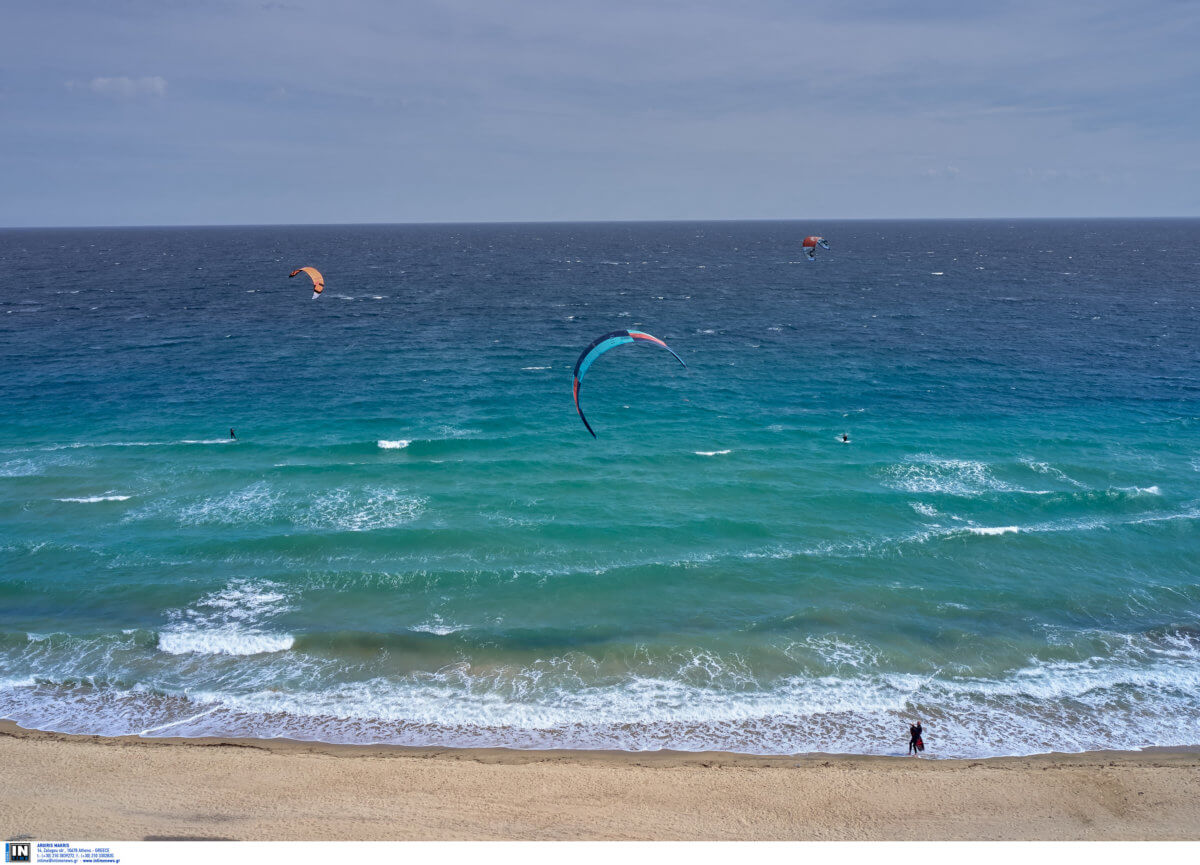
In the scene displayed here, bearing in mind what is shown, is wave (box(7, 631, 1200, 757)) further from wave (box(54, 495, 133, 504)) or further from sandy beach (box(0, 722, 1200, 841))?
wave (box(54, 495, 133, 504))

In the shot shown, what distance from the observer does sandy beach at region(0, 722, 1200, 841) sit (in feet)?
67.9

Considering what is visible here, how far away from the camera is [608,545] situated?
37.8 m

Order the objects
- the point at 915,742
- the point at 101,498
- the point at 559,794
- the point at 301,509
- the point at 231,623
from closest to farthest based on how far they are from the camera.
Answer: the point at 559,794
the point at 915,742
the point at 231,623
the point at 301,509
the point at 101,498

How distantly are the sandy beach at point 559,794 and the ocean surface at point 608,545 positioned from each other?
1238 millimetres

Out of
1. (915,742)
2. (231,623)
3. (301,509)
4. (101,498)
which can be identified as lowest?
(915,742)

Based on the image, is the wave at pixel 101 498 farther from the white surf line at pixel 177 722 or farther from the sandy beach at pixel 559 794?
the white surf line at pixel 177 722

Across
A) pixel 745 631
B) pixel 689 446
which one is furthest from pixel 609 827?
pixel 689 446

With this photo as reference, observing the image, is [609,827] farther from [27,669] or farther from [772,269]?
[772,269]

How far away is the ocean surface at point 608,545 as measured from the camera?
88.6ft

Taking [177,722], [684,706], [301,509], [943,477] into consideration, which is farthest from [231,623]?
[943,477]

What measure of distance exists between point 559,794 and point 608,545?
16.3 meters

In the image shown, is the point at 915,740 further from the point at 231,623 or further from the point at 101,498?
the point at 101,498
